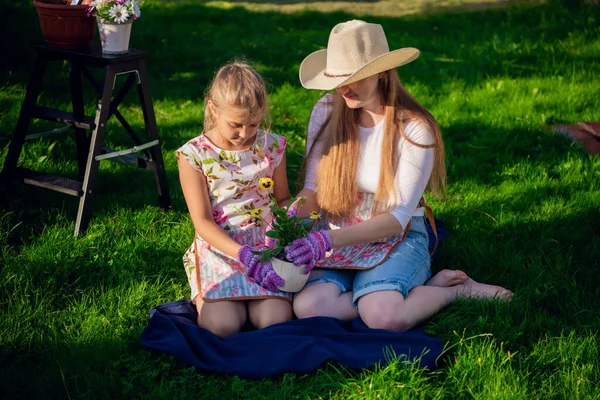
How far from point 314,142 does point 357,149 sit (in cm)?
24

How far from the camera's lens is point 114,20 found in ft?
12.7

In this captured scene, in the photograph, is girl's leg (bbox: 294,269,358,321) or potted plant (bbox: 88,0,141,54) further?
potted plant (bbox: 88,0,141,54)

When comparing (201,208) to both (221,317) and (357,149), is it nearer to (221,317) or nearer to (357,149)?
(221,317)

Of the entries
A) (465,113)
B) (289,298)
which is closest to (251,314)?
(289,298)

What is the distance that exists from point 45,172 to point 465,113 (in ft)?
10.2

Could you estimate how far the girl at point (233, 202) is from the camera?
10.5ft

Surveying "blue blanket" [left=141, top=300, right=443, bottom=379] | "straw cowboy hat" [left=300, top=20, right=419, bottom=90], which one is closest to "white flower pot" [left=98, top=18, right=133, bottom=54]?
"straw cowboy hat" [left=300, top=20, right=419, bottom=90]

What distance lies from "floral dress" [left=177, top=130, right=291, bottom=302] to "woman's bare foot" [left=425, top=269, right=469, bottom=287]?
2.30 feet

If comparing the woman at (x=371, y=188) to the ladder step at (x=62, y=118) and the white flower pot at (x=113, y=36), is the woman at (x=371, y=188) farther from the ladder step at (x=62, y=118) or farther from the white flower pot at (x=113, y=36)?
the ladder step at (x=62, y=118)

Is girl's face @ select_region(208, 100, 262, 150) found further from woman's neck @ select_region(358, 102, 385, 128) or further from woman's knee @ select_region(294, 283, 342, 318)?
A: woman's knee @ select_region(294, 283, 342, 318)

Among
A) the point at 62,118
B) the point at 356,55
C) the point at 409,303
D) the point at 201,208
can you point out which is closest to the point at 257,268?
the point at 201,208

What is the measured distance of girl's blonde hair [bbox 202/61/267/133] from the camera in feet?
10.4

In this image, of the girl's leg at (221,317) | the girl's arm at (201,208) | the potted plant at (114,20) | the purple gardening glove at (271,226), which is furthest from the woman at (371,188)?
the potted plant at (114,20)

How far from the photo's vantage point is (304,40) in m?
7.99
